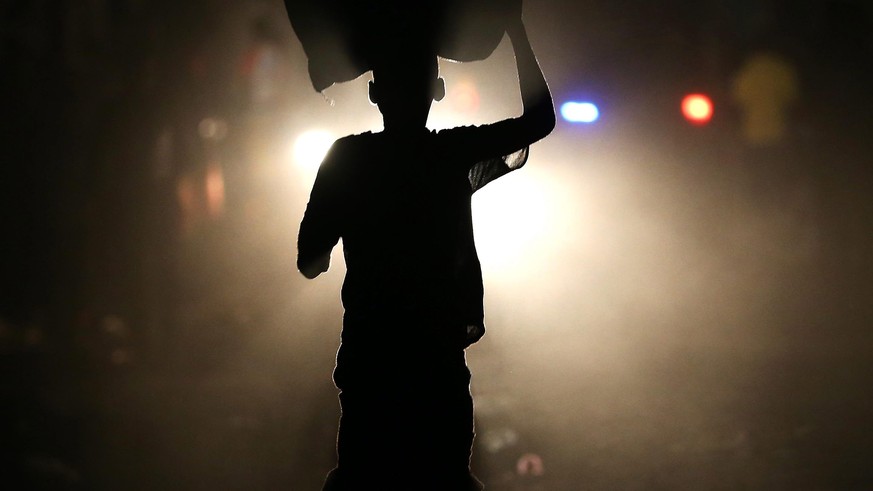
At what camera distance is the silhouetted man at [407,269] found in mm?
991

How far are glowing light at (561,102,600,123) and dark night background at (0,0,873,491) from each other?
0.33 feet

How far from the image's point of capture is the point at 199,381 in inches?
257

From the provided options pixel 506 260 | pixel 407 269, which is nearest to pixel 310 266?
pixel 407 269

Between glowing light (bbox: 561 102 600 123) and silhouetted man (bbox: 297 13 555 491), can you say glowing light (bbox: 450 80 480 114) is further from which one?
silhouetted man (bbox: 297 13 555 491)

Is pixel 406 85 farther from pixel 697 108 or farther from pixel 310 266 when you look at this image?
pixel 697 108

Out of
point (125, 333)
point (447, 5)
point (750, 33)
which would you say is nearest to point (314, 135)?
point (125, 333)

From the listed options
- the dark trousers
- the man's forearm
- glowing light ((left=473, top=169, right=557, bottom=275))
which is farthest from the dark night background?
the man's forearm

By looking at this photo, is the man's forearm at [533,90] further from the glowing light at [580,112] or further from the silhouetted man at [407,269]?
the glowing light at [580,112]

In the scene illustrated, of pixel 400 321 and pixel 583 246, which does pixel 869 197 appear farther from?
pixel 400 321

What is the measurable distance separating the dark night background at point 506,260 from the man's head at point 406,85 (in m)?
3.59

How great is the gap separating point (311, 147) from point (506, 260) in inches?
91.6

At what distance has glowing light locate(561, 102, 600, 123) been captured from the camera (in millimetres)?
6477

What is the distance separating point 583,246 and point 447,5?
6.70 metres

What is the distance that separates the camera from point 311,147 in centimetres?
611
